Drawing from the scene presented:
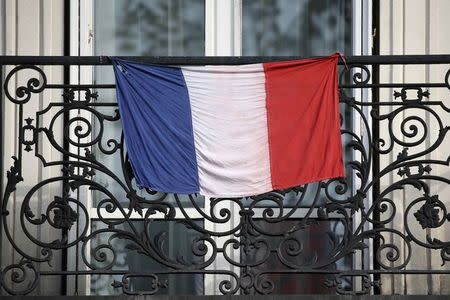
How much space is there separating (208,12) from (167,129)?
62.6 inches

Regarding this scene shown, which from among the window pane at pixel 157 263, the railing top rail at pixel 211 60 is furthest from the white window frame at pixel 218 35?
the railing top rail at pixel 211 60

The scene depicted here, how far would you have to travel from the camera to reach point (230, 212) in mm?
9750

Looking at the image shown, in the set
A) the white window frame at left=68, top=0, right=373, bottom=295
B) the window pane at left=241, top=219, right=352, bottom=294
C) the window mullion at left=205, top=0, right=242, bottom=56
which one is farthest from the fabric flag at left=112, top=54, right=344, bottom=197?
the window mullion at left=205, top=0, right=242, bottom=56

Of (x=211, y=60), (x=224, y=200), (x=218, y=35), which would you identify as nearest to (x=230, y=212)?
(x=224, y=200)

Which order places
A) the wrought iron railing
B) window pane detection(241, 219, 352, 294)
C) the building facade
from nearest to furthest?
1. the wrought iron railing
2. the building facade
3. window pane detection(241, 219, 352, 294)

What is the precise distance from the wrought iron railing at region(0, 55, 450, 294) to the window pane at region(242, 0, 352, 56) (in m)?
0.39

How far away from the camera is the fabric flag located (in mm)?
9242

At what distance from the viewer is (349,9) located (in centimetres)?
1059

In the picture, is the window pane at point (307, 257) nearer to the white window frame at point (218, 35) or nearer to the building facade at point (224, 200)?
the building facade at point (224, 200)

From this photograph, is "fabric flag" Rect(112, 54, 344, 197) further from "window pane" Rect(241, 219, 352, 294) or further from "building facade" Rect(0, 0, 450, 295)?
"window pane" Rect(241, 219, 352, 294)

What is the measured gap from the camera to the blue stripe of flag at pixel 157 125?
923 centimetres

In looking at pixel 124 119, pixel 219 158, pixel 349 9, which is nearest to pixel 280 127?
pixel 219 158

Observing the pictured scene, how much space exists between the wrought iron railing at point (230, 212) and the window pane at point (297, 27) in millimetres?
392

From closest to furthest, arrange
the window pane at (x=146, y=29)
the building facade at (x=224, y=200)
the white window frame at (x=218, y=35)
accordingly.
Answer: the building facade at (x=224, y=200)
the white window frame at (x=218, y=35)
the window pane at (x=146, y=29)
